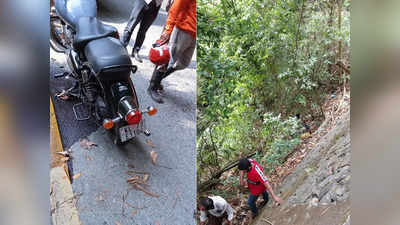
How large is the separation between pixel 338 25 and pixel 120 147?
246 centimetres

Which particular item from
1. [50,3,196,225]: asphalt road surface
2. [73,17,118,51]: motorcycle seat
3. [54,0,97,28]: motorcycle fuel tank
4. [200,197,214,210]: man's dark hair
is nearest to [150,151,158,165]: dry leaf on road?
[50,3,196,225]: asphalt road surface

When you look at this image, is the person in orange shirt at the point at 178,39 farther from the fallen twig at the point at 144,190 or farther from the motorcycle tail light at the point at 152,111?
the fallen twig at the point at 144,190

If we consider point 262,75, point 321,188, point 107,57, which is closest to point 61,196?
point 107,57

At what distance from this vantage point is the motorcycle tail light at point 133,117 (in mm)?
2803

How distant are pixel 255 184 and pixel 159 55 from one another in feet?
5.20

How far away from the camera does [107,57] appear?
2.82 meters

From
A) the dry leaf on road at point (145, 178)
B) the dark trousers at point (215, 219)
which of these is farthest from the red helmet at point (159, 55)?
the dark trousers at point (215, 219)

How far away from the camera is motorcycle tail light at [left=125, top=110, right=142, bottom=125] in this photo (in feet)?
9.20

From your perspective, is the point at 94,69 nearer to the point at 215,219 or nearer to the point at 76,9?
the point at 76,9

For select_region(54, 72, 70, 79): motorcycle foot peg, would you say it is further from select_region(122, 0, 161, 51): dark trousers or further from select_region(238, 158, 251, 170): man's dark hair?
select_region(238, 158, 251, 170): man's dark hair

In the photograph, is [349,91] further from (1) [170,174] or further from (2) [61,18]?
(2) [61,18]
